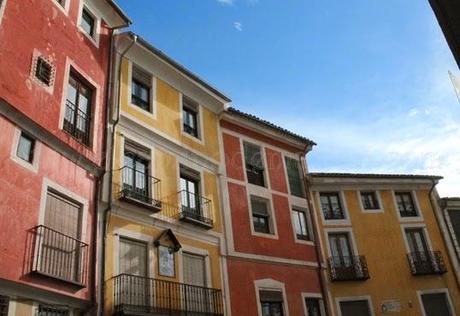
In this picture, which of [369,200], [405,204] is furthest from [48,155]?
[405,204]

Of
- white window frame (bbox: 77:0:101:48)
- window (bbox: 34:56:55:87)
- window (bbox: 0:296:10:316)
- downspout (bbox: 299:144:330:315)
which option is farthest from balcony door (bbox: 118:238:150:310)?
downspout (bbox: 299:144:330:315)

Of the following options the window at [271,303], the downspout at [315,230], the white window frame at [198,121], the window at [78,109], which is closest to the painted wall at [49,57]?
the window at [78,109]

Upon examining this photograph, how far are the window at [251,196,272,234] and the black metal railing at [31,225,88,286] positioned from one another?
897 cm

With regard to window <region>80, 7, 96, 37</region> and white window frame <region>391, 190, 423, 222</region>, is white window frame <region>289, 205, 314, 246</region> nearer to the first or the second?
white window frame <region>391, 190, 423, 222</region>

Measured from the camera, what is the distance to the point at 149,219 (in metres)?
15.9

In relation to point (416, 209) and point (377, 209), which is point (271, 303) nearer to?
point (377, 209)

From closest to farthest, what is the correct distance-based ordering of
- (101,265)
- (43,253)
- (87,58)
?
(43,253) → (101,265) → (87,58)

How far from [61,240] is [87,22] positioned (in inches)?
297

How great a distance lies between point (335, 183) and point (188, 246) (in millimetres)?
10909

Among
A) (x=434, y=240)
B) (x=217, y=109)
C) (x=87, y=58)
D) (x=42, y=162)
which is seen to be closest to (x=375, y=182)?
(x=434, y=240)

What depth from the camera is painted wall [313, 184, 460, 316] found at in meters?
23.4

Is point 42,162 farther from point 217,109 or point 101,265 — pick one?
Answer: point 217,109

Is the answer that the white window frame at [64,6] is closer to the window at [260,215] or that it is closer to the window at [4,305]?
the window at [4,305]

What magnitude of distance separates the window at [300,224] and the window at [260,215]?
5.15 ft
